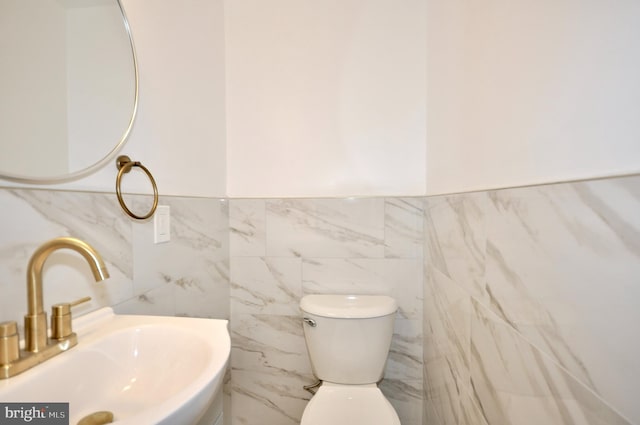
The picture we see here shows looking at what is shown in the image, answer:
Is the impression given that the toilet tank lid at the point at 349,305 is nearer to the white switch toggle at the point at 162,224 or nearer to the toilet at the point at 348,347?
the toilet at the point at 348,347

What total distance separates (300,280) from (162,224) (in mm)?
692

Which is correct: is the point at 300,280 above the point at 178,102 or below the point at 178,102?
below

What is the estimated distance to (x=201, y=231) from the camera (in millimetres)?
1223

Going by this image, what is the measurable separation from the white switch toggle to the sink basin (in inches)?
11.2

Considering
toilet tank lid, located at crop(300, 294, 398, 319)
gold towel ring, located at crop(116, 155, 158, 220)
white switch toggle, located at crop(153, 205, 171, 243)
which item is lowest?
toilet tank lid, located at crop(300, 294, 398, 319)

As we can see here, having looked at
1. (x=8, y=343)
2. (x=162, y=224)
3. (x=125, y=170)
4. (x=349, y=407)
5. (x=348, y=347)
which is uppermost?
(x=125, y=170)

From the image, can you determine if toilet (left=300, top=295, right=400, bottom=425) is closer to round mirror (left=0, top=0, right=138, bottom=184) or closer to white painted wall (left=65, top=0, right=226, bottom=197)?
white painted wall (left=65, top=0, right=226, bottom=197)

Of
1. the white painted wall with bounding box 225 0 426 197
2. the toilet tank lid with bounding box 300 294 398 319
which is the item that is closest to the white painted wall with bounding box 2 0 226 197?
the white painted wall with bounding box 225 0 426 197

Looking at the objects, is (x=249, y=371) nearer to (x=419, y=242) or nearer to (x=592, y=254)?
(x=419, y=242)

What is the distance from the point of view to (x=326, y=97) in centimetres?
142

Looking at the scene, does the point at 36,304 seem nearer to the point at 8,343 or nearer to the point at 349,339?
the point at 8,343

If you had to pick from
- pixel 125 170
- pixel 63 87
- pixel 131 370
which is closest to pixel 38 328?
pixel 131 370

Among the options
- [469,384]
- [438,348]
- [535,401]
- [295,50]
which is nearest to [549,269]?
[535,401]

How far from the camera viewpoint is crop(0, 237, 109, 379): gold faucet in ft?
1.58
